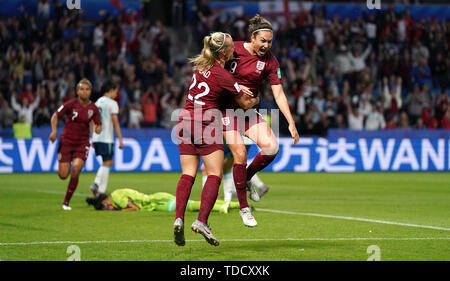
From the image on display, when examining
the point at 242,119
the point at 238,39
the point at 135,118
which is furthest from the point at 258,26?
the point at 238,39

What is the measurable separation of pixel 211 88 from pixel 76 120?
6003 millimetres

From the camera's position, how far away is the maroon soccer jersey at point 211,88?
28.1 ft

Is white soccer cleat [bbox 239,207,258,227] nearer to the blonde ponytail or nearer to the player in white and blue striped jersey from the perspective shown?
the blonde ponytail

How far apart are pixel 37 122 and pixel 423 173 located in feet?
36.9

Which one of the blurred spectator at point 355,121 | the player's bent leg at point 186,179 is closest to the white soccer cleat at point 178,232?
the player's bent leg at point 186,179

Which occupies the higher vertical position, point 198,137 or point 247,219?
point 198,137

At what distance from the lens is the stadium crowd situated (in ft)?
83.3

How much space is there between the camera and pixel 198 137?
8594mm

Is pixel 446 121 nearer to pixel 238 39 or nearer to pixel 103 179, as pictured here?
pixel 238 39

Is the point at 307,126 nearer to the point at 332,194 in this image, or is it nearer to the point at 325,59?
the point at 325,59

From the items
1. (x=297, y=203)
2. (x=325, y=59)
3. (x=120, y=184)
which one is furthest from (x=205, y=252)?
(x=325, y=59)

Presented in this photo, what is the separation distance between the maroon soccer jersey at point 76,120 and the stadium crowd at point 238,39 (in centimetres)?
1016

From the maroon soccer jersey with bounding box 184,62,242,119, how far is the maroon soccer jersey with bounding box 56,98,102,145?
18.8 ft

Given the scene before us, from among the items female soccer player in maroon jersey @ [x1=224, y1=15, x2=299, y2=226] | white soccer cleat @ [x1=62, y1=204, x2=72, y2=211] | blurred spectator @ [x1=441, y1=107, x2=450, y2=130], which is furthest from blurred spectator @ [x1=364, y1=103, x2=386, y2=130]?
female soccer player in maroon jersey @ [x1=224, y1=15, x2=299, y2=226]
